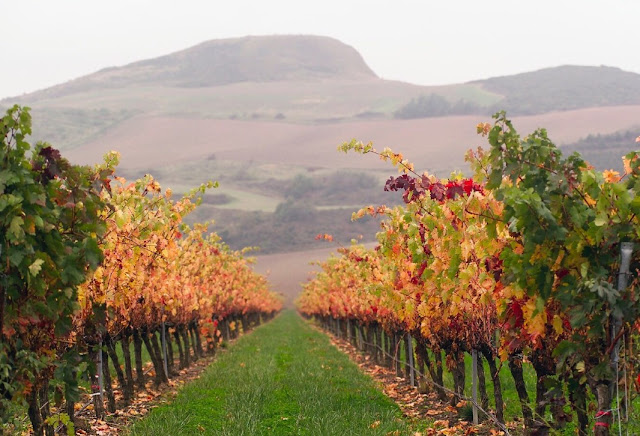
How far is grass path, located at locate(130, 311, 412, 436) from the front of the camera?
988 cm

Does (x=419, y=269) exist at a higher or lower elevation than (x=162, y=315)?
higher

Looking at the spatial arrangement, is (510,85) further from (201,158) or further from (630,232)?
(630,232)

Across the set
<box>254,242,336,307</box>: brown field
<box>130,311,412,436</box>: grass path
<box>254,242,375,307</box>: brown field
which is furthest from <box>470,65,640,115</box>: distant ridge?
<box>130,311,412,436</box>: grass path

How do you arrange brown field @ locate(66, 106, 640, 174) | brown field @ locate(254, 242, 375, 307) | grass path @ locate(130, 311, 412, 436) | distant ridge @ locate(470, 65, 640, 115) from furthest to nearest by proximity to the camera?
1. distant ridge @ locate(470, 65, 640, 115)
2. brown field @ locate(66, 106, 640, 174)
3. brown field @ locate(254, 242, 375, 307)
4. grass path @ locate(130, 311, 412, 436)

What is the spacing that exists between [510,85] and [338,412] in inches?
7581

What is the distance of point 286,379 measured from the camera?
51.4 ft

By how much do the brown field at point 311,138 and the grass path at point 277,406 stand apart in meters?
107

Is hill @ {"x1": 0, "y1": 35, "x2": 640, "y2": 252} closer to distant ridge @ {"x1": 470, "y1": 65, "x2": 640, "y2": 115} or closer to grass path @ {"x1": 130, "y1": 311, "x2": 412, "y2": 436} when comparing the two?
distant ridge @ {"x1": 470, "y1": 65, "x2": 640, "y2": 115}

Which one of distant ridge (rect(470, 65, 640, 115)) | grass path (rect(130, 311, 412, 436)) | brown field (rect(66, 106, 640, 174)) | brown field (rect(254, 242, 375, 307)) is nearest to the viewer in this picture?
grass path (rect(130, 311, 412, 436))

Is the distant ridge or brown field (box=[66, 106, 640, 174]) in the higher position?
the distant ridge

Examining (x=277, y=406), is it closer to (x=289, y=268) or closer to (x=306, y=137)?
(x=289, y=268)

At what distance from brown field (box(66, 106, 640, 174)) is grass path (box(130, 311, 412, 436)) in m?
107

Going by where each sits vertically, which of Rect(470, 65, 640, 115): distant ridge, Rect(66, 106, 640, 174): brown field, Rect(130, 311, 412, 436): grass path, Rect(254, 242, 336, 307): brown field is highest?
Rect(470, 65, 640, 115): distant ridge

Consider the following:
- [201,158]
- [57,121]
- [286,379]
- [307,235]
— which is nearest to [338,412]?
[286,379]
